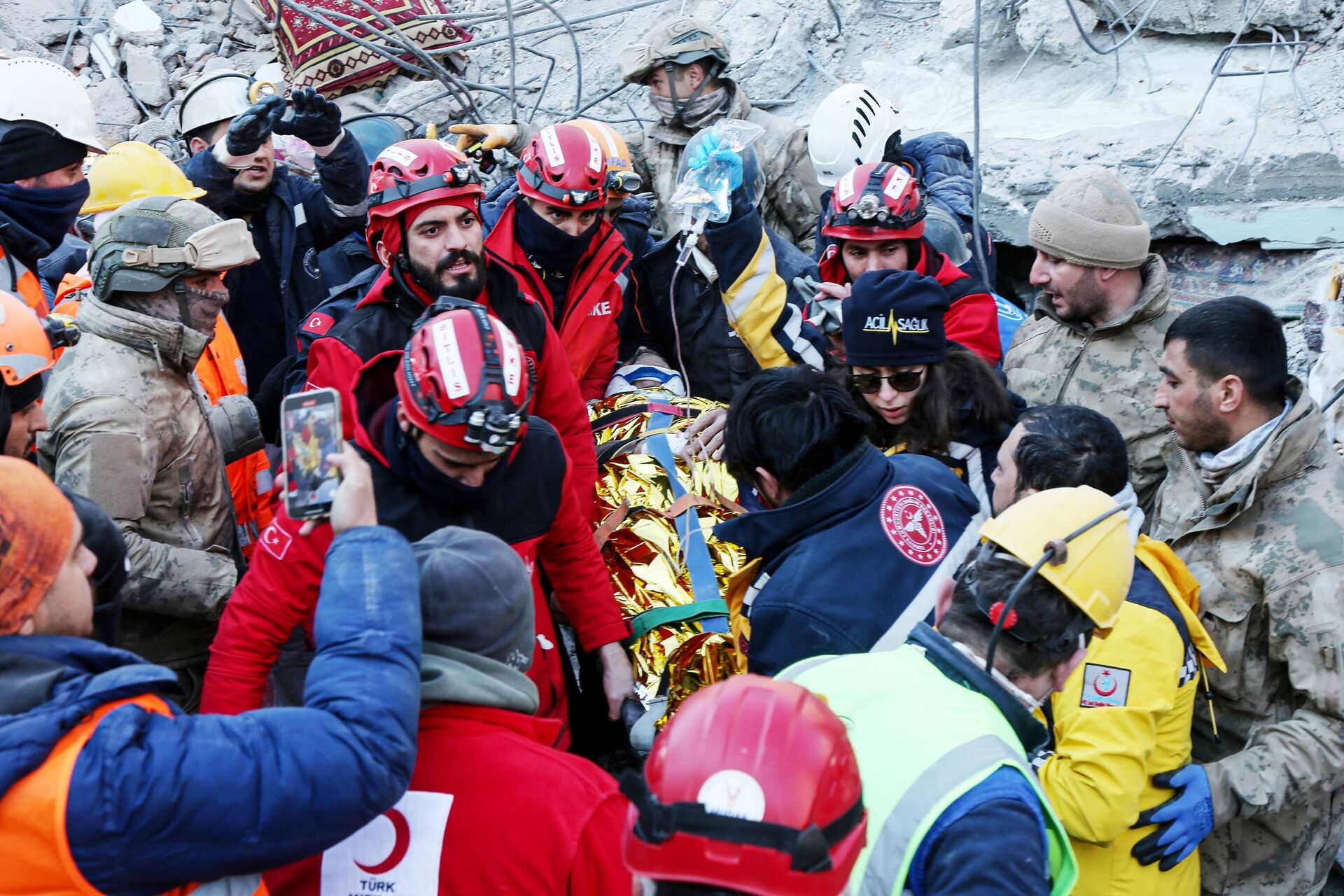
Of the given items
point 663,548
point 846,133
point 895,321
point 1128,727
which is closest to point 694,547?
point 663,548

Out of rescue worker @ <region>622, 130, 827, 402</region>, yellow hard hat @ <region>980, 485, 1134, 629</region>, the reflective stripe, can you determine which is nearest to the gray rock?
rescue worker @ <region>622, 130, 827, 402</region>

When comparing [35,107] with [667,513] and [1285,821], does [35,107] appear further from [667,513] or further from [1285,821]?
[1285,821]

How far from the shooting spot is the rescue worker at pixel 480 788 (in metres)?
1.95

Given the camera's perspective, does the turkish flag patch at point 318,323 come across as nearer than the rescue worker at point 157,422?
No

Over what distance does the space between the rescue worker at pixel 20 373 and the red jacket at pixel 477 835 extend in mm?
1490

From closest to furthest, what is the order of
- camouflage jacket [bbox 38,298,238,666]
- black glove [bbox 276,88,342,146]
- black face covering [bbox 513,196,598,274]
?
camouflage jacket [bbox 38,298,238,666]
black face covering [bbox 513,196,598,274]
black glove [bbox 276,88,342,146]

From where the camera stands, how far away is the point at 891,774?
1.77 meters

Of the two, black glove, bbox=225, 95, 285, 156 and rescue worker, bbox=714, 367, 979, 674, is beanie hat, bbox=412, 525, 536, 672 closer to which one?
rescue worker, bbox=714, 367, 979, 674

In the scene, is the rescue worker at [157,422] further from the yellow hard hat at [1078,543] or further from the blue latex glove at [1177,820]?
the blue latex glove at [1177,820]

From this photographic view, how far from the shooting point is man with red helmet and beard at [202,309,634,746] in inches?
104

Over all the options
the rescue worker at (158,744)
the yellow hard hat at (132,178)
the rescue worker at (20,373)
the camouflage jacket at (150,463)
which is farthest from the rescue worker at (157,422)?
the rescue worker at (158,744)

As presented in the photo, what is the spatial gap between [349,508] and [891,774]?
3.50ft

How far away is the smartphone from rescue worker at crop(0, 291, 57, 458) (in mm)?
1090

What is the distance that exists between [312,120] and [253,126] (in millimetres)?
247
